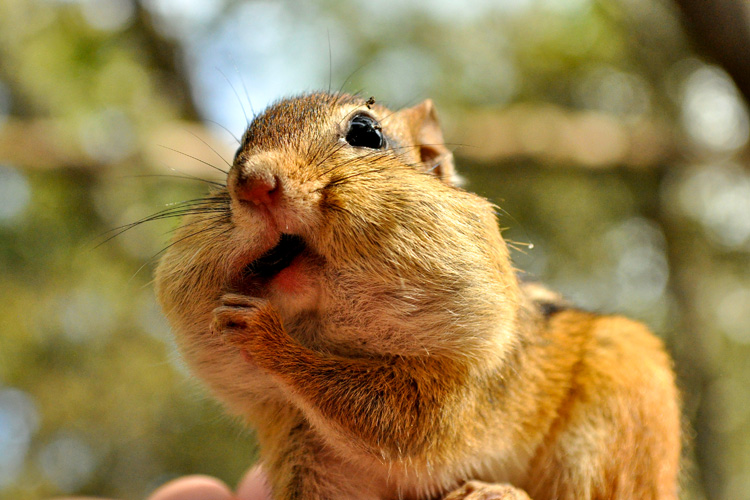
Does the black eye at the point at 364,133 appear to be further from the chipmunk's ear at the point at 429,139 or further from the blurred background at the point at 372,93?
the blurred background at the point at 372,93

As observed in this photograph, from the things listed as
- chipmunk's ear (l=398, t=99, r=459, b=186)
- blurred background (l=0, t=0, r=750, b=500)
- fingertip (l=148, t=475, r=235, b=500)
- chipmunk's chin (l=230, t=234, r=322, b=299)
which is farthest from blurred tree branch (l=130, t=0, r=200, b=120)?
chipmunk's chin (l=230, t=234, r=322, b=299)

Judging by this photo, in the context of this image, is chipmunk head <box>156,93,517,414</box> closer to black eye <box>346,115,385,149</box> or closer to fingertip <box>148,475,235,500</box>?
black eye <box>346,115,385,149</box>

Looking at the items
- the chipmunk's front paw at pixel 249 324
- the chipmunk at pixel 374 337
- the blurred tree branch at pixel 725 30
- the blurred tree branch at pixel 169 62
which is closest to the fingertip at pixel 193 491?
the chipmunk at pixel 374 337

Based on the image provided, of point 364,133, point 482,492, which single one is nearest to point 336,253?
point 364,133

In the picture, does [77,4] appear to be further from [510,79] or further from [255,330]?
[255,330]

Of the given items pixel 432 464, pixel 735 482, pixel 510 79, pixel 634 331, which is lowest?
pixel 735 482

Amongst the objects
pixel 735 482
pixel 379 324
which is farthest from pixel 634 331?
pixel 735 482
